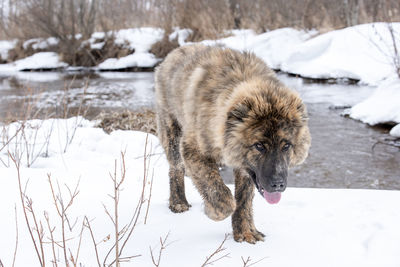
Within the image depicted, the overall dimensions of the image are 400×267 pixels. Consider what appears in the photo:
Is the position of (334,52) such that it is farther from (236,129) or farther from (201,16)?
(236,129)

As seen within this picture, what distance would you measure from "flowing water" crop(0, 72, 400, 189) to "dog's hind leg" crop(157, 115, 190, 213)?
1.55m

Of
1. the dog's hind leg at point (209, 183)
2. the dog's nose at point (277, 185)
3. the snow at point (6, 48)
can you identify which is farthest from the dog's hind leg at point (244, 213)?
the snow at point (6, 48)

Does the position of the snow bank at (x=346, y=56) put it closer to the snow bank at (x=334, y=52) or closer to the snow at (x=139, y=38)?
the snow bank at (x=334, y=52)

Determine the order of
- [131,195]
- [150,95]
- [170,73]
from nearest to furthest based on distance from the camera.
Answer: [131,195] → [170,73] → [150,95]

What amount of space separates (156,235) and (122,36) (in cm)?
2110

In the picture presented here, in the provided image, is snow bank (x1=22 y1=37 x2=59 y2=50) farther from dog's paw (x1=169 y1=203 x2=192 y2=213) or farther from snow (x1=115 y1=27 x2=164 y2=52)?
dog's paw (x1=169 y1=203 x2=192 y2=213)

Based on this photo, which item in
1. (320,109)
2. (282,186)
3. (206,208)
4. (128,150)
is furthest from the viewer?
(320,109)

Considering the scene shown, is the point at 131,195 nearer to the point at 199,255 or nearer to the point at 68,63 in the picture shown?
the point at 199,255

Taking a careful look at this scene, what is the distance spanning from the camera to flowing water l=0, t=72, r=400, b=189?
5.53 m

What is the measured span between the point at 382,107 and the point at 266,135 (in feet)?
21.4

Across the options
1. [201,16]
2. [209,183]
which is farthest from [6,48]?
[209,183]

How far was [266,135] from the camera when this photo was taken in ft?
8.79

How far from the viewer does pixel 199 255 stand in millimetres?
2660

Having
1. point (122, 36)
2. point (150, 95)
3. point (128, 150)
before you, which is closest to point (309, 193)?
point (128, 150)
